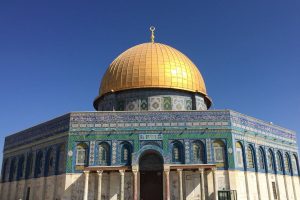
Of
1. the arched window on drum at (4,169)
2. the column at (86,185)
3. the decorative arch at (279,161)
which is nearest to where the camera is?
the column at (86,185)

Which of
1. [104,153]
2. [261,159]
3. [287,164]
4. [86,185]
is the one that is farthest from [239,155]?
[86,185]

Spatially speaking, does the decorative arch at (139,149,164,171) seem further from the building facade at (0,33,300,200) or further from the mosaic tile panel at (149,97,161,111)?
the mosaic tile panel at (149,97,161,111)

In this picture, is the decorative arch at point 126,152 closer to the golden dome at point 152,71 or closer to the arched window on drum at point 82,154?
the arched window on drum at point 82,154

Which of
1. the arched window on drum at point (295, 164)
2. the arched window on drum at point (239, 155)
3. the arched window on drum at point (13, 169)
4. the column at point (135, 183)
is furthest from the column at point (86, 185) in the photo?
the arched window on drum at point (295, 164)

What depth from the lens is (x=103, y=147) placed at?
19.5 meters

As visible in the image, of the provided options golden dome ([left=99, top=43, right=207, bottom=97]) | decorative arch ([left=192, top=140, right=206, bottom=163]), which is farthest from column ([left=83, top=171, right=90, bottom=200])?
golden dome ([left=99, top=43, right=207, bottom=97])

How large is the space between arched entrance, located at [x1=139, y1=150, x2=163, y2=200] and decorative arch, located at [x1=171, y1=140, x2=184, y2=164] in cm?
83

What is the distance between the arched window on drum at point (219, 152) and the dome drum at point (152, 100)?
3.92m

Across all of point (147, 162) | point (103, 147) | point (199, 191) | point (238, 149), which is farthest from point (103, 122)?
point (238, 149)

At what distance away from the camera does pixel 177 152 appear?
19.3m

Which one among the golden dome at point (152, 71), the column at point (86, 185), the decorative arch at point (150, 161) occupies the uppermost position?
the golden dome at point (152, 71)

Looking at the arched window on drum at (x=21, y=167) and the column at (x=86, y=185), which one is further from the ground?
the arched window on drum at (x=21, y=167)

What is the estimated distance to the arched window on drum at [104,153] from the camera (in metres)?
19.2

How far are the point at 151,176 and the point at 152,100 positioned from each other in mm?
5277
